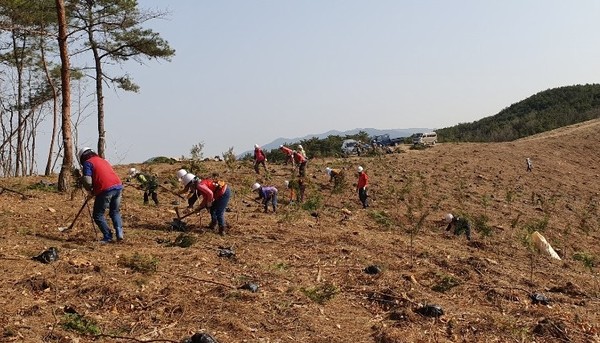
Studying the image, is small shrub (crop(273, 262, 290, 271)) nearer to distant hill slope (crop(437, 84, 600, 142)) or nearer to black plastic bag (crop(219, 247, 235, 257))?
black plastic bag (crop(219, 247, 235, 257))

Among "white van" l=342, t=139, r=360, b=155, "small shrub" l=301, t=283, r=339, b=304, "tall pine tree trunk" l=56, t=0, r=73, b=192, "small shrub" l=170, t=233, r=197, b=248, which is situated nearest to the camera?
"small shrub" l=301, t=283, r=339, b=304

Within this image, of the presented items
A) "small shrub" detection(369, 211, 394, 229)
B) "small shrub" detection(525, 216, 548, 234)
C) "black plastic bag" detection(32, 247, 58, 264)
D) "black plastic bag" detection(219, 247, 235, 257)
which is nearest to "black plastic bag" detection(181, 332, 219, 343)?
"black plastic bag" detection(32, 247, 58, 264)

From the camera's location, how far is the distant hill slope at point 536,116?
144 feet

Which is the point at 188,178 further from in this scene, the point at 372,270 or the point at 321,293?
the point at 321,293

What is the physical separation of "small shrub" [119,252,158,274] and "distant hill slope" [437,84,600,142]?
34194mm

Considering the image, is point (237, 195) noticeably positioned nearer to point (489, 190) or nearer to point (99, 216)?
point (99, 216)

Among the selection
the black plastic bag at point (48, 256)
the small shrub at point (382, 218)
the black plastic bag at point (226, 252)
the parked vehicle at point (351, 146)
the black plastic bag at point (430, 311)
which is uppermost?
the parked vehicle at point (351, 146)

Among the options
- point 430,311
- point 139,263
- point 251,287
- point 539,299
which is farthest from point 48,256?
point 539,299

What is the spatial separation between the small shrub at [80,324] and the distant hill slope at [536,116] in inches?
1406

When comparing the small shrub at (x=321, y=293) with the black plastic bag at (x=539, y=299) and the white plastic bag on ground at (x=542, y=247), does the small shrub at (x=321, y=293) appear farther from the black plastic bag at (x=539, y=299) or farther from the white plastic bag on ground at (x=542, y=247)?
the white plastic bag on ground at (x=542, y=247)

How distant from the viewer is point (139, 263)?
6730mm

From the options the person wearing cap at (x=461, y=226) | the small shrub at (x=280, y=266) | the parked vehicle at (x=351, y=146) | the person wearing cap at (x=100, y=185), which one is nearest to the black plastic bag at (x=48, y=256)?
the person wearing cap at (x=100, y=185)

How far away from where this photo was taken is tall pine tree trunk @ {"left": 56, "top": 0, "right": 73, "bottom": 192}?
451 inches

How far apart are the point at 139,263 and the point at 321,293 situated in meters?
Answer: 2.33
